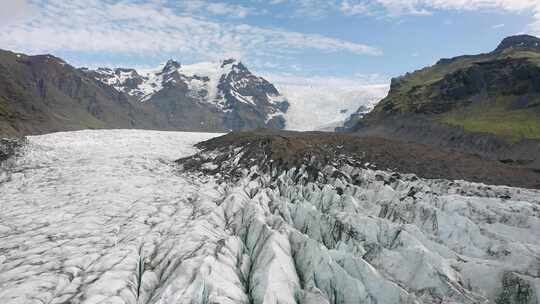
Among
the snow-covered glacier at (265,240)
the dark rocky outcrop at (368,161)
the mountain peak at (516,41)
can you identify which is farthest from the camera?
the mountain peak at (516,41)

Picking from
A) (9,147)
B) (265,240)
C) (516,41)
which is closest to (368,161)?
(265,240)

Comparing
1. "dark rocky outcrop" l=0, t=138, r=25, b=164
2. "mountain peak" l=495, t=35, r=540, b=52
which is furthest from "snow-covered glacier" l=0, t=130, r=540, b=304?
"mountain peak" l=495, t=35, r=540, b=52

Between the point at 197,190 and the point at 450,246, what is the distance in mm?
23753

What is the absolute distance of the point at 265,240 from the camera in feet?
77.0

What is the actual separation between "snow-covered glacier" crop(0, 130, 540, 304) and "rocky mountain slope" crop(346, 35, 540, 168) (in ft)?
122

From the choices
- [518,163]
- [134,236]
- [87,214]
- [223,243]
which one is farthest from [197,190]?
[518,163]

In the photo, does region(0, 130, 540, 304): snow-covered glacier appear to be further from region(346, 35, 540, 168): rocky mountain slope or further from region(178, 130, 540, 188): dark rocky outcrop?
region(346, 35, 540, 168): rocky mountain slope

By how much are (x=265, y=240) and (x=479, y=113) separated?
287 feet

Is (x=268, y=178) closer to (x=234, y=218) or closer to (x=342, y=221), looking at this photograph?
(x=234, y=218)

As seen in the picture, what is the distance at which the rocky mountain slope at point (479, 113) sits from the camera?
71.8 metres

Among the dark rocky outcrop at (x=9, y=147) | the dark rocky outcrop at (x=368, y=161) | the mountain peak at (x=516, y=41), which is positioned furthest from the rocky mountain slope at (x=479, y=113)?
the dark rocky outcrop at (x=9, y=147)

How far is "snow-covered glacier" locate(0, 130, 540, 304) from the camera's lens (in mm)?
18781

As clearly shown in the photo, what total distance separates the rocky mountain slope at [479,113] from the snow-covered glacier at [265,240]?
37.2 metres

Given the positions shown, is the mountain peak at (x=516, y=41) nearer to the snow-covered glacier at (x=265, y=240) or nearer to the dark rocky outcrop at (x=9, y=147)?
the snow-covered glacier at (x=265, y=240)
